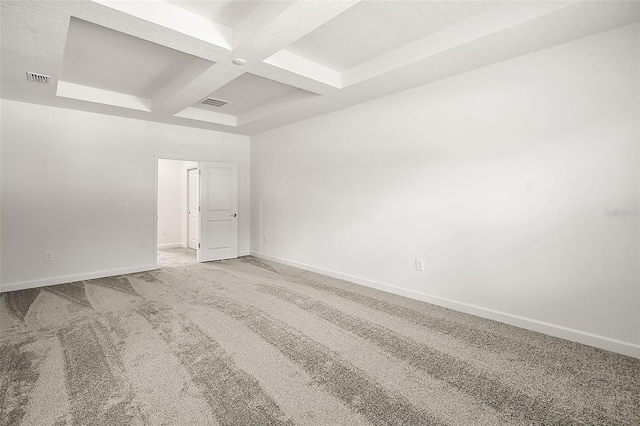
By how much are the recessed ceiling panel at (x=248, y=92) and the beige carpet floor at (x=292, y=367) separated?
2.81 meters

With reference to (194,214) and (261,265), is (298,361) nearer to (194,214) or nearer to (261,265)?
(261,265)

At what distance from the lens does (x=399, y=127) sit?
154 inches

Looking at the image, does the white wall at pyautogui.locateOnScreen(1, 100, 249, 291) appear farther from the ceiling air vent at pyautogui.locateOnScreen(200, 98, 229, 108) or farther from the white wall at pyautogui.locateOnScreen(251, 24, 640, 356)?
the white wall at pyautogui.locateOnScreen(251, 24, 640, 356)

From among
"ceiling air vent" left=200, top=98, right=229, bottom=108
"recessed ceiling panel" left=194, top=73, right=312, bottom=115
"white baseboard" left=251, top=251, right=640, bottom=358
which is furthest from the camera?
"ceiling air vent" left=200, top=98, right=229, bottom=108

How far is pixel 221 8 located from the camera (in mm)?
2570

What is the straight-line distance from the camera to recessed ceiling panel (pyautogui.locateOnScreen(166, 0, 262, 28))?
249 cm

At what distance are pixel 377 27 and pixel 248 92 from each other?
228 cm

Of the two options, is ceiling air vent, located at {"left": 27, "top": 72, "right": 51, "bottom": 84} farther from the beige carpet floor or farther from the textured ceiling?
the beige carpet floor

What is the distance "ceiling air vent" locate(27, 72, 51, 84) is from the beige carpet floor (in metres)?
2.57

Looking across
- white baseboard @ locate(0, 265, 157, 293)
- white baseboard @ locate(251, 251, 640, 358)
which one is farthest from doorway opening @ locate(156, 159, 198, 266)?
white baseboard @ locate(251, 251, 640, 358)

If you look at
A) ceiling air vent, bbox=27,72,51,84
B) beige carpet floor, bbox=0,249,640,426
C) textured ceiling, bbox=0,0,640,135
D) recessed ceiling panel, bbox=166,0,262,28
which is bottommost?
beige carpet floor, bbox=0,249,640,426

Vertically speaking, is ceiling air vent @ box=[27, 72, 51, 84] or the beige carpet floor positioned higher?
ceiling air vent @ box=[27, 72, 51, 84]

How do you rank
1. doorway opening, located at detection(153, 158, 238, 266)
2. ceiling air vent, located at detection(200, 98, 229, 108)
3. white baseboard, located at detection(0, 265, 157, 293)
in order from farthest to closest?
doorway opening, located at detection(153, 158, 238, 266), ceiling air vent, located at detection(200, 98, 229, 108), white baseboard, located at detection(0, 265, 157, 293)

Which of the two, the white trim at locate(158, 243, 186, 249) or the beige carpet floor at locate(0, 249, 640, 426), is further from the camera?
the white trim at locate(158, 243, 186, 249)
